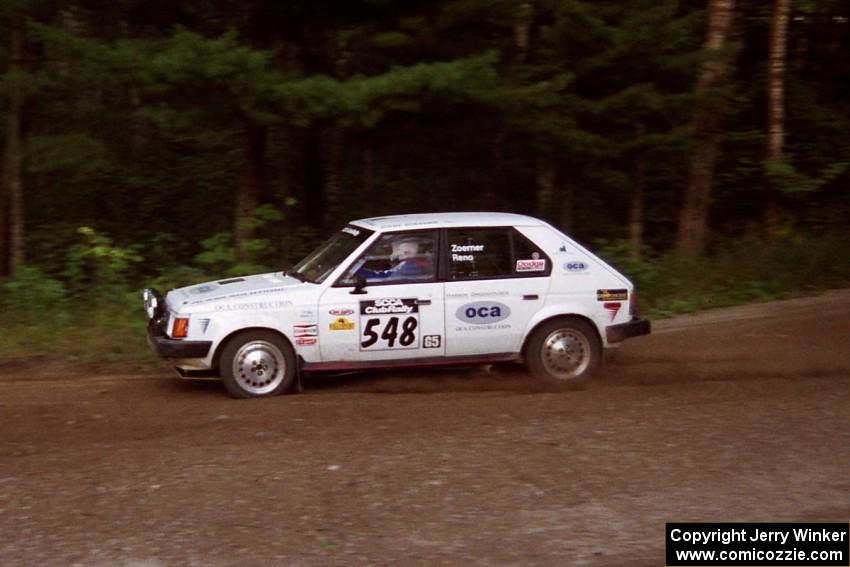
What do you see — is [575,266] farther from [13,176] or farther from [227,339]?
[13,176]

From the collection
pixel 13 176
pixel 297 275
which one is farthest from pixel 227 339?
pixel 13 176

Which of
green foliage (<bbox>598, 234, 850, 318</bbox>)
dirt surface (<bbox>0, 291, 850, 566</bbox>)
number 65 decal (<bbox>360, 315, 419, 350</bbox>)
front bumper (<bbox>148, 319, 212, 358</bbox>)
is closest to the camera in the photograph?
dirt surface (<bbox>0, 291, 850, 566</bbox>)

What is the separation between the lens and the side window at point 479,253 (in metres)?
10.1

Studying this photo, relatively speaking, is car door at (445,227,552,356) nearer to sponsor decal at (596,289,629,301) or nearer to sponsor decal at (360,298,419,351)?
sponsor decal at (360,298,419,351)

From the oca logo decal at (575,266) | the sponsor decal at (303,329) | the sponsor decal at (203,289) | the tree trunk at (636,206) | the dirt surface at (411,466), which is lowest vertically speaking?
the dirt surface at (411,466)

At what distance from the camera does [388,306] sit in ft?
32.1

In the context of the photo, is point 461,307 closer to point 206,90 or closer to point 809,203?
point 206,90

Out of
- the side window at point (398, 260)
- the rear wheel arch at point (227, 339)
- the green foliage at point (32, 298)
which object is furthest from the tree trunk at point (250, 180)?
the rear wheel arch at point (227, 339)

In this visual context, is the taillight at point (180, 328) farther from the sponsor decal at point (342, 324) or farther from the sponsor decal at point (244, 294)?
the sponsor decal at point (342, 324)

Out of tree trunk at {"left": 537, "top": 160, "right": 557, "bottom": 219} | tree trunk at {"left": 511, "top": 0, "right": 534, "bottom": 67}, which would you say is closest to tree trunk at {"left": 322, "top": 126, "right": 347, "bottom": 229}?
tree trunk at {"left": 537, "top": 160, "right": 557, "bottom": 219}

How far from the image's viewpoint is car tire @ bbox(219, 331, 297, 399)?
9531 millimetres

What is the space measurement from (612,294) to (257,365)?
355cm

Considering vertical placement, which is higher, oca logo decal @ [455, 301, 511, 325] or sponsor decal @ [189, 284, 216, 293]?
sponsor decal @ [189, 284, 216, 293]

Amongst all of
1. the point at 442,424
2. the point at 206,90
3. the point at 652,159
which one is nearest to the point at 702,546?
the point at 442,424
